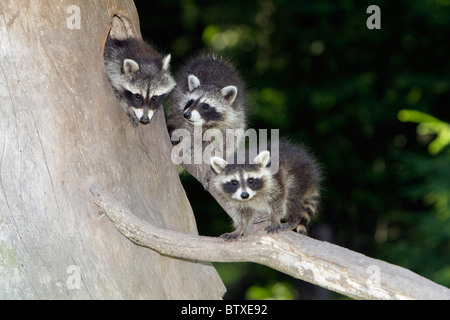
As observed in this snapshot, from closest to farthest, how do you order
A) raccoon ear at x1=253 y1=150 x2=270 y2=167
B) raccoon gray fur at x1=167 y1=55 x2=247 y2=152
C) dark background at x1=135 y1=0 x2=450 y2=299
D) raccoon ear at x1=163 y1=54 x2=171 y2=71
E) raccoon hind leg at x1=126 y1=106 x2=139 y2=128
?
raccoon ear at x1=253 y1=150 x2=270 y2=167, raccoon hind leg at x1=126 y1=106 x2=139 y2=128, raccoon ear at x1=163 y1=54 x2=171 y2=71, raccoon gray fur at x1=167 y1=55 x2=247 y2=152, dark background at x1=135 y1=0 x2=450 y2=299

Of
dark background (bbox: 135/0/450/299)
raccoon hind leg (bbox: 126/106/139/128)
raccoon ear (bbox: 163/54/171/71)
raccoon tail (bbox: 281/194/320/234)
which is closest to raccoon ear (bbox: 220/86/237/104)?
raccoon ear (bbox: 163/54/171/71)

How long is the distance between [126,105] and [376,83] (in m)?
4.89

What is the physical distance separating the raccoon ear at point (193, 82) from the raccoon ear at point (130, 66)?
28.1 inches

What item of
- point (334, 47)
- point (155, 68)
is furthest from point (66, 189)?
point (334, 47)

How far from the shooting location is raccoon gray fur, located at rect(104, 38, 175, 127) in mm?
5039

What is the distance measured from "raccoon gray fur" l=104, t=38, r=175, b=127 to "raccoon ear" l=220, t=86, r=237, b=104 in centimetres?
68

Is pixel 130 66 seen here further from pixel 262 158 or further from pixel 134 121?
pixel 262 158

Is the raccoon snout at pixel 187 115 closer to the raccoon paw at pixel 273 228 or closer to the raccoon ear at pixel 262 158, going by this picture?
the raccoon ear at pixel 262 158

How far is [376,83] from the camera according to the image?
8.79 m

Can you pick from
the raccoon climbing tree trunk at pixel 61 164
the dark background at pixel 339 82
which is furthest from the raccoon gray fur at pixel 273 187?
the dark background at pixel 339 82

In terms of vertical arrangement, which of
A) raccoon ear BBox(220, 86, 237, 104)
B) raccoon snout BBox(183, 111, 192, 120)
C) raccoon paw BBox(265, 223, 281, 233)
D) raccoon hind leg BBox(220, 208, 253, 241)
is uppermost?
raccoon ear BBox(220, 86, 237, 104)

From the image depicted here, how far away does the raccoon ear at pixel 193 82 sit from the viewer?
5695 mm

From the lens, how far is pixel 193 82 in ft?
18.8

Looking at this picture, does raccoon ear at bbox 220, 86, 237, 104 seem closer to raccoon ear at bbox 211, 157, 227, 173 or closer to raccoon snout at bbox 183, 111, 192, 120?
raccoon snout at bbox 183, 111, 192, 120
